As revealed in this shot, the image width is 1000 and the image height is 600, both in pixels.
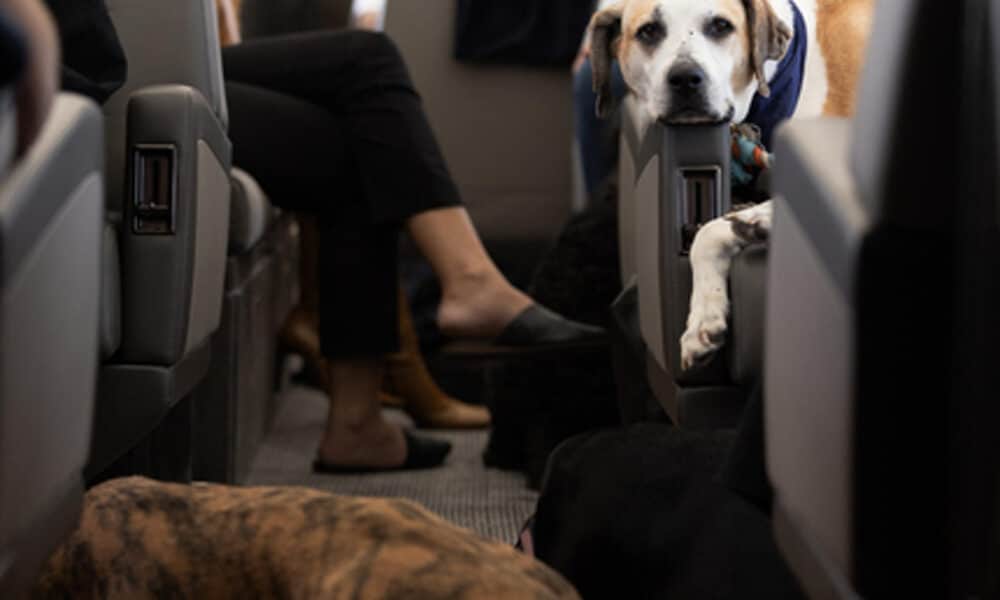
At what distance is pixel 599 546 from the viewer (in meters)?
1.31

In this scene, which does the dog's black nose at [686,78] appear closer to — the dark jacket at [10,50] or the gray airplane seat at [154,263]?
the gray airplane seat at [154,263]

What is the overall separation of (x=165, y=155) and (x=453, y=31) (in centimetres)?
118

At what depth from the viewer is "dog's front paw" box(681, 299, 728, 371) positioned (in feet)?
4.35

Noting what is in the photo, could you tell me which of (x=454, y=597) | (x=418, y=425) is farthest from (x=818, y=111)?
(x=418, y=425)

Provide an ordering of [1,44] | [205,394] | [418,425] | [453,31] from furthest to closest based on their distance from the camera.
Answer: [418,425] < [453,31] < [205,394] < [1,44]

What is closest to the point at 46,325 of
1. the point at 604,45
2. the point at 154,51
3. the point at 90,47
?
the point at 90,47

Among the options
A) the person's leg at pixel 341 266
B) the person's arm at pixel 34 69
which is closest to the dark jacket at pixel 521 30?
the person's leg at pixel 341 266

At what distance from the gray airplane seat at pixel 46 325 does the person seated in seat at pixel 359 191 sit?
3.20 feet

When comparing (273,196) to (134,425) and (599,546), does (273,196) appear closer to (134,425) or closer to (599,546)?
(134,425)

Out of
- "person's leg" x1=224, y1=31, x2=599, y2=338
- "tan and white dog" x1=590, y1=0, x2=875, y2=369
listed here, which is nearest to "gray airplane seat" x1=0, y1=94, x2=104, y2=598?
"tan and white dog" x1=590, y1=0, x2=875, y2=369

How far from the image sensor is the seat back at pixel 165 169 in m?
1.42

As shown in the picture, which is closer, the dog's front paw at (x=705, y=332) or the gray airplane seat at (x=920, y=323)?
the gray airplane seat at (x=920, y=323)

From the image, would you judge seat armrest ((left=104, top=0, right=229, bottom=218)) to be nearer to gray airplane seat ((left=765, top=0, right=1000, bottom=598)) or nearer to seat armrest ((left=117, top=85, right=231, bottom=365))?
seat armrest ((left=117, top=85, right=231, bottom=365))

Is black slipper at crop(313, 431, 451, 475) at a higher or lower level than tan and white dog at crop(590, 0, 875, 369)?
lower
